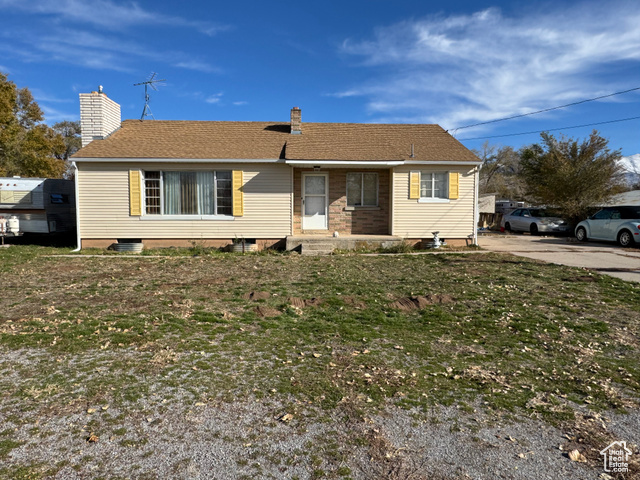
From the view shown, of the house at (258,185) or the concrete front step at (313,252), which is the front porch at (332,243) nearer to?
the concrete front step at (313,252)

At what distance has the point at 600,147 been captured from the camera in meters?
21.7

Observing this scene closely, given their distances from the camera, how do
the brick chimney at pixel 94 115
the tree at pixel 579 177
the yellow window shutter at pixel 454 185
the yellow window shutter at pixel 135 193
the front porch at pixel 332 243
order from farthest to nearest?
the tree at pixel 579 177
the yellow window shutter at pixel 454 185
the brick chimney at pixel 94 115
the yellow window shutter at pixel 135 193
the front porch at pixel 332 243

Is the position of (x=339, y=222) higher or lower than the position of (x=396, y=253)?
higher

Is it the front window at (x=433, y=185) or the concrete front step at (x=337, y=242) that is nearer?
the concrete front step at (x=337, y=242)

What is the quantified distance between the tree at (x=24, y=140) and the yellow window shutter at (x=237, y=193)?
63.8ft

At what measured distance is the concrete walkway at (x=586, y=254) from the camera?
1037cm

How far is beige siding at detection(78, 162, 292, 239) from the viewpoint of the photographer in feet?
43.8

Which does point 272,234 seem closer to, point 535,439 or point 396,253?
point 396,253

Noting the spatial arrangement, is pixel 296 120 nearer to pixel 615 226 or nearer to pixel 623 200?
pixel 615 226

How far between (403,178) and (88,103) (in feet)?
34.2

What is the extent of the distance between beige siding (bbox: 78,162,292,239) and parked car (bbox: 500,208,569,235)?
13.8 meters

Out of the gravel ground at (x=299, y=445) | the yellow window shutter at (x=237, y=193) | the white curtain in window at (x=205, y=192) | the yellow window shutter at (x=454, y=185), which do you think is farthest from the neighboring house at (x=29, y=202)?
the gravel ground at (x=299, y=445)

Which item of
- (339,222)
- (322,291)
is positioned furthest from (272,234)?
(322,291)

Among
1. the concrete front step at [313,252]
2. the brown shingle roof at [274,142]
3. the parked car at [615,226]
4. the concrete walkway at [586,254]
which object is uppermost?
the brown shingle roof at [274,142]
